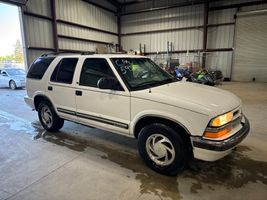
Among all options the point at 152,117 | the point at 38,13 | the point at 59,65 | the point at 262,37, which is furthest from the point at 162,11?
the point at 152,117

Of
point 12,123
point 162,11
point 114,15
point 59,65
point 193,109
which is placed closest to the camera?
point 193,109

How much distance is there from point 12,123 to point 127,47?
13140 mm

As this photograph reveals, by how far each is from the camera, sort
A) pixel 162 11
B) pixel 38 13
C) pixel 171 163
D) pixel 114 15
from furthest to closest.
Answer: pixel 114 15, pixel 162 11, pixel 38 13, pixel 171 163

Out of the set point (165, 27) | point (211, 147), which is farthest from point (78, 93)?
point (165, 27)

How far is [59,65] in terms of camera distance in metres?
3.71

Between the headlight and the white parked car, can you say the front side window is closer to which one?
the headlight

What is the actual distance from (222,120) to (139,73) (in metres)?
1.51

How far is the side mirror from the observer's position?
271cm

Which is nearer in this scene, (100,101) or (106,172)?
(106,172)

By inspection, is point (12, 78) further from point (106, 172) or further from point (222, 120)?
point (222, 120)

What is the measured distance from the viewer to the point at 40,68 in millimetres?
4059

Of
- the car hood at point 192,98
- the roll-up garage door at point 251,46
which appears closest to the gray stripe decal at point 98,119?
the car hood at point 192,98

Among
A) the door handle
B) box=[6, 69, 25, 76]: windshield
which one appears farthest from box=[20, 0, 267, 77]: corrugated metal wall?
the door handle

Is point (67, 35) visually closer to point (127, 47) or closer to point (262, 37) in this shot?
point (127, 47)
